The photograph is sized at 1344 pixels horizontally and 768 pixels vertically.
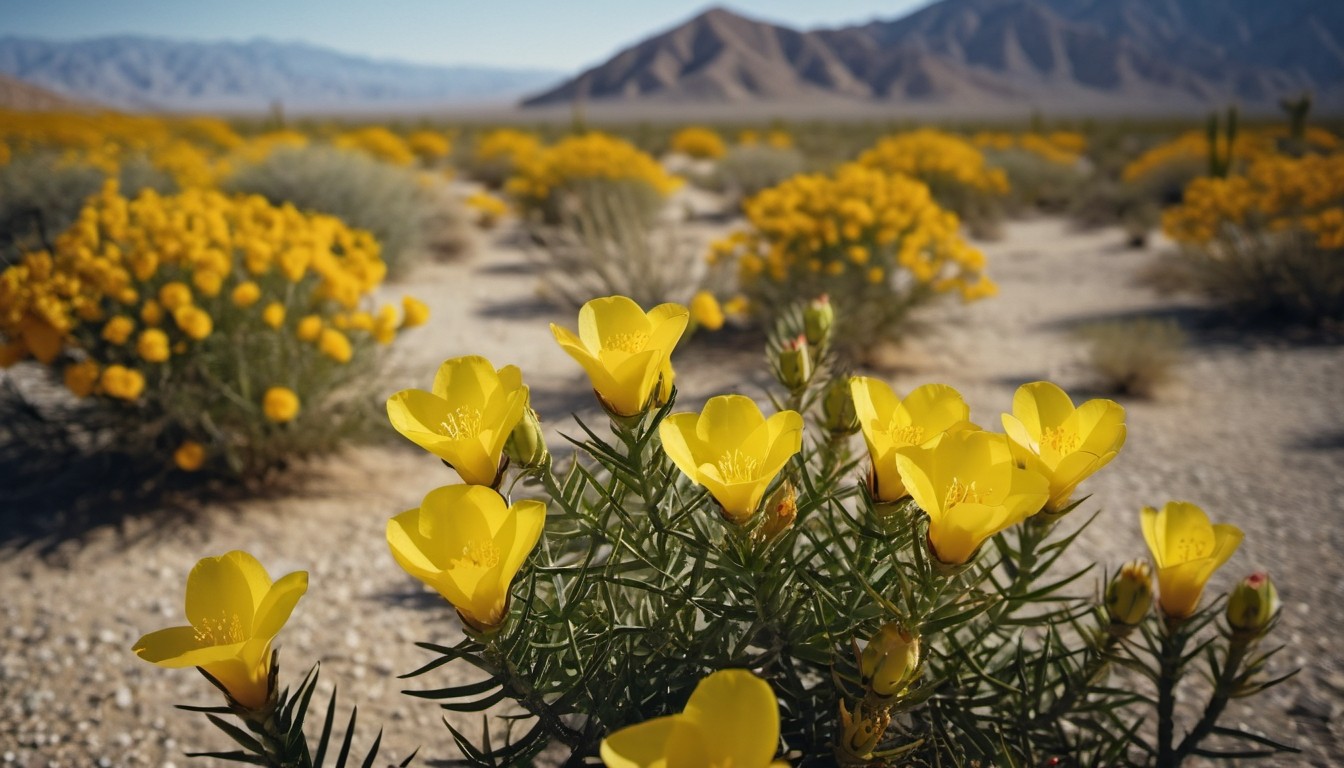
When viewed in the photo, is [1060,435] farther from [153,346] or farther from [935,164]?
[935,164]

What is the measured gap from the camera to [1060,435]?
1.22m

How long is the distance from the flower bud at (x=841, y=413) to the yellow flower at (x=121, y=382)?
2910 mm

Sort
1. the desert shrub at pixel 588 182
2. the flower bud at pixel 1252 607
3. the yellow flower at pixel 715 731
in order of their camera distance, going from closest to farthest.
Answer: the yellow flower at pixel 715 731
the flower bud at pixel 1252 607
the desert shrub at pixel 588 182

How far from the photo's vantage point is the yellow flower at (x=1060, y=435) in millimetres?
1148

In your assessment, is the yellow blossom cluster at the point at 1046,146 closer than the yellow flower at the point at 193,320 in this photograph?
No

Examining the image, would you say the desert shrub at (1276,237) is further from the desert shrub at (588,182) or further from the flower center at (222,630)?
the flower center at (222,630)

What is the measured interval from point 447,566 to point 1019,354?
589 cm

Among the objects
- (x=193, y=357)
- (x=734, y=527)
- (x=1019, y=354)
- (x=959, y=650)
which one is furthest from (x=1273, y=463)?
(x=193, y=357)

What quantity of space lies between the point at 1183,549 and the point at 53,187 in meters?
9.86

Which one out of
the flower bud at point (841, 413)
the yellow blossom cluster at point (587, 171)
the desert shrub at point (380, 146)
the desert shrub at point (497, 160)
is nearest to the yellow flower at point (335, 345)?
the flower bud at point (841, 413)

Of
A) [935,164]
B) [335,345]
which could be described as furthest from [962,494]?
[935,164]

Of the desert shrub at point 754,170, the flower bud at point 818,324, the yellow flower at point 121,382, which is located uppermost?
the desert shrub at point 754,170

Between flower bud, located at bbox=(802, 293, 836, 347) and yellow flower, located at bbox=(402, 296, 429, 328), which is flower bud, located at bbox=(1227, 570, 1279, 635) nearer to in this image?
flower bud, located at bbox=(802, 293, 836, 347)

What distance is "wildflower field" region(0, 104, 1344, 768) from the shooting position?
1.08 m
